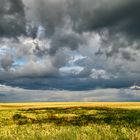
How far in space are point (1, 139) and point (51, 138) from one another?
8.41 feet

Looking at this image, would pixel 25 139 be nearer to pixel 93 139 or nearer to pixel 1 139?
pixel 1 139

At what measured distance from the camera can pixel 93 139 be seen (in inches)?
611

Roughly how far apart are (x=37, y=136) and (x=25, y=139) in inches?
29.4

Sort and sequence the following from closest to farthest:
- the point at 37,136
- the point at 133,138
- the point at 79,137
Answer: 1. the point at 133,138
2. the point at 79,137
3. the point at 37,136

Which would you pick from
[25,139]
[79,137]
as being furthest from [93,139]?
[25,139]

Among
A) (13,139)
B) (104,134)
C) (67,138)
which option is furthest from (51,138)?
(104,134)

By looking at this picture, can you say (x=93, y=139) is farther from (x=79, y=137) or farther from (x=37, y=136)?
(x=37, y=136)

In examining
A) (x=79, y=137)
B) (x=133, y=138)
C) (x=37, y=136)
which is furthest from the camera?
(x=37, y=136)

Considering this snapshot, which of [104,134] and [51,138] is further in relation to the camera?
[104,134]

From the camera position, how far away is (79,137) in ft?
50.5

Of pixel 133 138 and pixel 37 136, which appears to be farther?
pixel 37 136

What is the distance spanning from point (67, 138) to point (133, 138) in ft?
10.4

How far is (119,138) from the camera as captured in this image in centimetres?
1545

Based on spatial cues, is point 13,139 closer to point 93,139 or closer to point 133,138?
point 93,139
